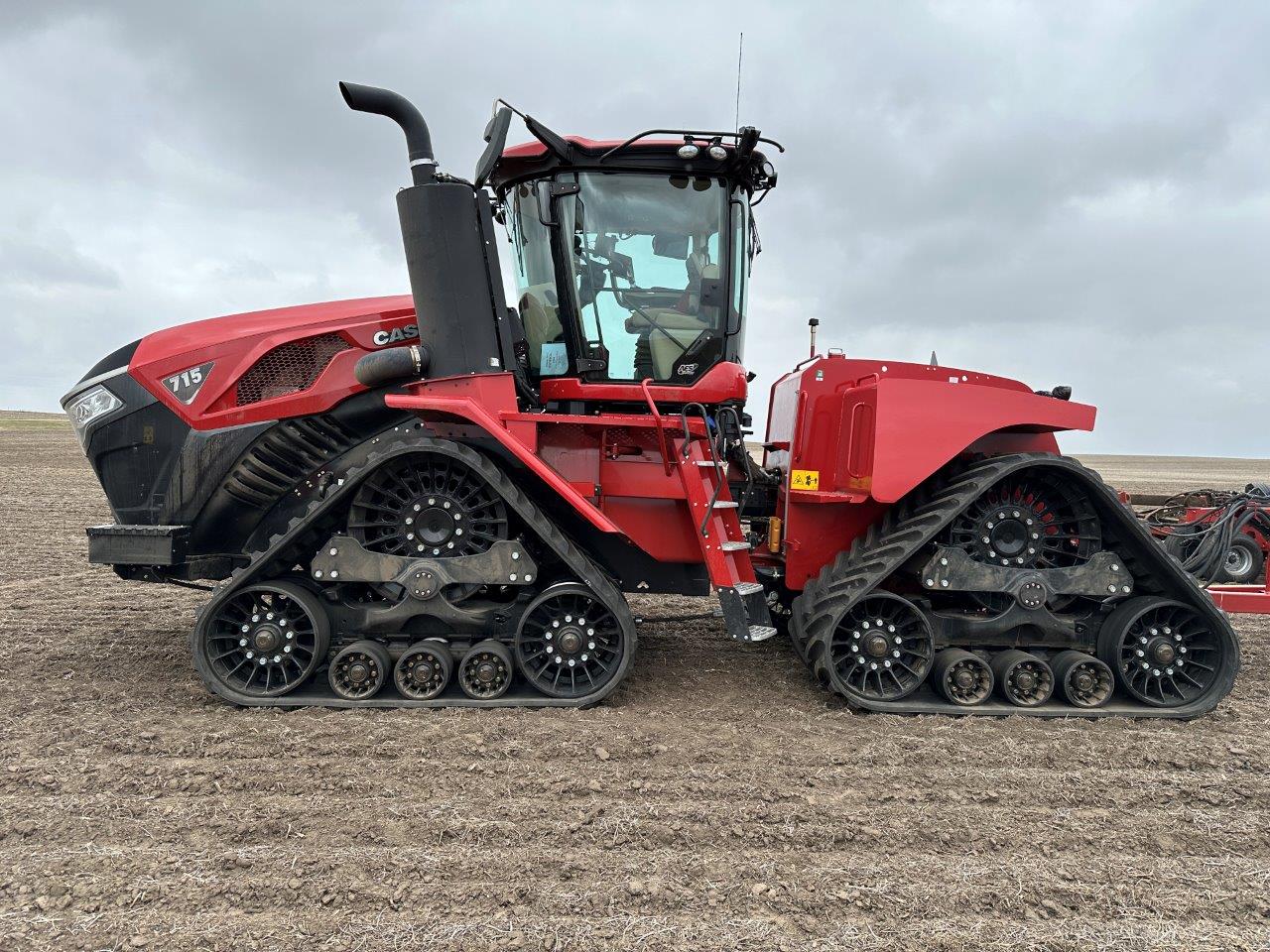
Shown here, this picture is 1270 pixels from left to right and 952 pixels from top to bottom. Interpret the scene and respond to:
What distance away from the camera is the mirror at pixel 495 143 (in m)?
4.12

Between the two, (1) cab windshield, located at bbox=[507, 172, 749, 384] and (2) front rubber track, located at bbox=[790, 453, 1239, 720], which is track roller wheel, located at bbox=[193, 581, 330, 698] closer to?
(1) cab windshield, located at bbox=[507, 172, 749, 384]

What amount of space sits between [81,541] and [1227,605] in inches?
478

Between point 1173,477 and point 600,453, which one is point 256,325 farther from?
point 1173,477

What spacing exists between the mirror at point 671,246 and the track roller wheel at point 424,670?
2717 mm

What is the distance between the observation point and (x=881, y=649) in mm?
4230

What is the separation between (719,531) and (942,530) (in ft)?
4.15

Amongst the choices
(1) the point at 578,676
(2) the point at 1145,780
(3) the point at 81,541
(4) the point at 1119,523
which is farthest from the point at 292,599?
(3) the point at 81,541

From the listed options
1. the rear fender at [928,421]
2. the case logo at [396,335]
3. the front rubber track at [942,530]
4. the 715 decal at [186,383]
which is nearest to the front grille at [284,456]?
the 715 decal at [186,383]

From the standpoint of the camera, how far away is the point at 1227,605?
4871mm

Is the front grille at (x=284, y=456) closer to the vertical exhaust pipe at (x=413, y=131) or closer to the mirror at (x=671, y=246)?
the vertical exhaust pipe at (x=413, y=131)

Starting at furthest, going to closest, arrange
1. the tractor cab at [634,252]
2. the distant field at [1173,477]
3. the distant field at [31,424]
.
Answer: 1. the distant field at [31,424]
2. the distant field at [1173,477]
3. the tractor cab at [634,252]

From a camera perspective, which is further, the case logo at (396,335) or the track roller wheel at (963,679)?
the case logo at (396,335)

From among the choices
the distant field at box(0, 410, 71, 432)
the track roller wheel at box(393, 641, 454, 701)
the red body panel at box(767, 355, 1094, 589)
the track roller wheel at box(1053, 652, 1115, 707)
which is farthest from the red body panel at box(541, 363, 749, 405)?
the distant field at box(0, 410, 71, 432)

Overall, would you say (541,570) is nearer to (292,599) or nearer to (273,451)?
(292,599)
